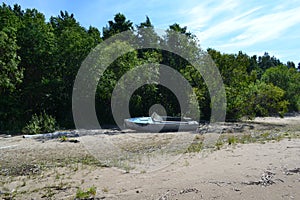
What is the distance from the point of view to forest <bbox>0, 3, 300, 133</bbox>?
15.8 meters

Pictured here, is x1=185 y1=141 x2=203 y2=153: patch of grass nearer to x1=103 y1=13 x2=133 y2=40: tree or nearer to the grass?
the grass

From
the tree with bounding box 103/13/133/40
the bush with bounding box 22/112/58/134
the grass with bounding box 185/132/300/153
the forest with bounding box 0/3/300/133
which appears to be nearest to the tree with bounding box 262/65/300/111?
the forest with bounding box 0/3/300/133

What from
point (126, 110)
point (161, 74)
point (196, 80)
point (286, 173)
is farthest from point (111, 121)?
point (286, 173)

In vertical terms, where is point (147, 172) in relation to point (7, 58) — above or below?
below

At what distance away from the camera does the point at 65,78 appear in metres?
18.9

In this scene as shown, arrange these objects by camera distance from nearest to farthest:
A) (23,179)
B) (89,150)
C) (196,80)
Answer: (23,179) < (89,150) < (196,80)

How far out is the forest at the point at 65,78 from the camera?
1577 cm

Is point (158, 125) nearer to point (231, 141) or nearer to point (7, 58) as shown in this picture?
point (231, 141)

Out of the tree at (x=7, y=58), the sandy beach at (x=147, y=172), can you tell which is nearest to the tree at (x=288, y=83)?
the sandy beach at (x=147, y=172)

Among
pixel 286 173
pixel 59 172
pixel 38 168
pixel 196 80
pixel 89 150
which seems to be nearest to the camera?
pixel 286 173

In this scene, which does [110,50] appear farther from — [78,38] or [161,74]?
[161,74]

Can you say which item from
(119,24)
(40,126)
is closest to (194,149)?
(40,126)

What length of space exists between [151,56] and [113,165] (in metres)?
14.8

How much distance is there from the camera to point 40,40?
17844 millimetres
